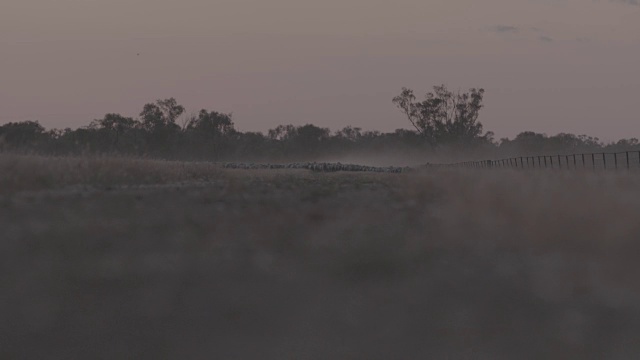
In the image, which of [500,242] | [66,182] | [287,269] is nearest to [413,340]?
[287,269]

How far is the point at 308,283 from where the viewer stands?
4.83 metres

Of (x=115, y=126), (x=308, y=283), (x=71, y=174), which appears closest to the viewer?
(x=308, y=283)

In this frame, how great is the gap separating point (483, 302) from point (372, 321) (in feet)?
3.19

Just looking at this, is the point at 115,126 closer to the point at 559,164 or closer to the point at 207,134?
the point at 207,134

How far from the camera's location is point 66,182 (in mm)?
10484

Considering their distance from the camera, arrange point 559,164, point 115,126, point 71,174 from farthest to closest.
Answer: point 115,126, point 559,164, point 71,174

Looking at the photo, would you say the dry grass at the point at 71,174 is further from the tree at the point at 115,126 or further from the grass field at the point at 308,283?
the tree at the point at 115,126

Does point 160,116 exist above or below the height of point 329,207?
above

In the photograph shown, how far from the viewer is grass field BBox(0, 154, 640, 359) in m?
3.80

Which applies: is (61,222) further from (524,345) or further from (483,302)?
(524,345)

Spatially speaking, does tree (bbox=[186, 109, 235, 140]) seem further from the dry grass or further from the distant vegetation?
the dry grass

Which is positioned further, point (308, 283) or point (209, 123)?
point (209, 123)

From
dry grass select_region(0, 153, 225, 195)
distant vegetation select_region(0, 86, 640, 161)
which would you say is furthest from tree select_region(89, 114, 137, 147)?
dry grass select_region(0, 153, 225, 195)

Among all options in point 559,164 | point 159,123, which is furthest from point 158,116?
point 559,164
